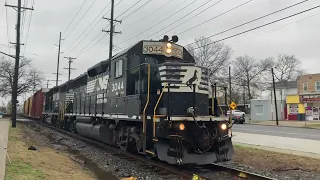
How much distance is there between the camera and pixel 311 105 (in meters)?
47.1

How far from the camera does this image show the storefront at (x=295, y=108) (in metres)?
48.3

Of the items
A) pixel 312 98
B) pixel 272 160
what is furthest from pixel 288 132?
pixel 312 98

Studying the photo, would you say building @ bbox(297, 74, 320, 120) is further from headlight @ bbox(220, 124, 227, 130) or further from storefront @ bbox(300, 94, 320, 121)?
headlight @ bbox(220, 124, 227, 130)

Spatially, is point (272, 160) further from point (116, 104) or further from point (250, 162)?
point (116, 104)

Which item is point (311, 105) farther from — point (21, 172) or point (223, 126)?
point (21, 172)

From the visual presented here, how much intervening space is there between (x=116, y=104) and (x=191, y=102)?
3193 millimetres

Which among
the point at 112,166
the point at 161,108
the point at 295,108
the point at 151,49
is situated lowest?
the point at 112,166

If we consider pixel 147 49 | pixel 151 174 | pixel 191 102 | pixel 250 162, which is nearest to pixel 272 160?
pixel 250 162

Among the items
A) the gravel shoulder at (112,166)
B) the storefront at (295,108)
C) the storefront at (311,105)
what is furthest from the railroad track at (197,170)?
the storefront at (295,108)

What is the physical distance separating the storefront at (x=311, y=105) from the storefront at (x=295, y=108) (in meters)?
0.75

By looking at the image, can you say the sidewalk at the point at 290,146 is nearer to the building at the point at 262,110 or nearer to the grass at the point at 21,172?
the grass at the point at 21,172

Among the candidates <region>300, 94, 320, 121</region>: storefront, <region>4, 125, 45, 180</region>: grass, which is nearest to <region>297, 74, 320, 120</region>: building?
<region>300, 94, 320, 121</region>: storefront

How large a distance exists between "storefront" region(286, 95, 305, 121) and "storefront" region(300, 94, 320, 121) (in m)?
0.75

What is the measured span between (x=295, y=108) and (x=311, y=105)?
2.95m
